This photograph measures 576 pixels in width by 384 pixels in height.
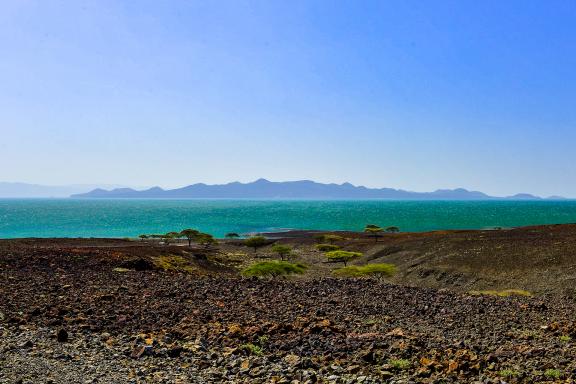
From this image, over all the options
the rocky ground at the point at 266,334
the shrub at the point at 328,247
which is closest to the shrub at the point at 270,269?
the rocky ground at the point at 266,334

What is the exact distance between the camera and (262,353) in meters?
13.2

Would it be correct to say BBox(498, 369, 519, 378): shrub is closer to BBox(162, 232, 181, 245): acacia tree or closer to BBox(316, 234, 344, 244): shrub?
BBox(316, 234, 344, 244): shrub

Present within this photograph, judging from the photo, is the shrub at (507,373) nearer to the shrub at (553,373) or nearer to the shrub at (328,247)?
the shrub at (553,373)

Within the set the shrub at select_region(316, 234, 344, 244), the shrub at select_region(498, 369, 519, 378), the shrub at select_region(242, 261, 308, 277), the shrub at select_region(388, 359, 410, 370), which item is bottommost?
the shrub at select_region(316, 234, 344, 244)

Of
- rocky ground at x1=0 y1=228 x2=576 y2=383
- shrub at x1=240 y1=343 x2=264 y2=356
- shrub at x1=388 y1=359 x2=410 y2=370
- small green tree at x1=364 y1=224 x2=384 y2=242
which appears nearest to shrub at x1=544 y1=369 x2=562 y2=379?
rocky ground at x1=0 y1=228 x2=576 y2=383

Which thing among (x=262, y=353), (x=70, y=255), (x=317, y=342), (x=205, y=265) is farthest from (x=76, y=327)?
(x=205, y=265)

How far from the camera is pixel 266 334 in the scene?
14.8m

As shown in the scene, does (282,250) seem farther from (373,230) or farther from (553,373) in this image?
(553,373)

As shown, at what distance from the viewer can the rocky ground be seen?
38.2 feet

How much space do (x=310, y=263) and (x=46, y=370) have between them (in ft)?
174

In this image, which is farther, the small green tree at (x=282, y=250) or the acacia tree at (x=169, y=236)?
the acacia tree at (x=169, y=236)

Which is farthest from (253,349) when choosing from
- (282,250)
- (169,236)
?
(169,236)

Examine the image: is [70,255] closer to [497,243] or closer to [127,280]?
[127,280]

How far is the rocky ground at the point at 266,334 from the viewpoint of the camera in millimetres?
11656
